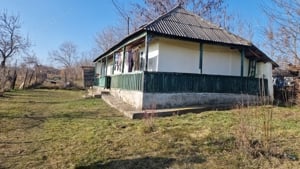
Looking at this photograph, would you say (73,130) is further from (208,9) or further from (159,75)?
(208,9)

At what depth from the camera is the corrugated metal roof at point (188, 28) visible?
34.8 feet

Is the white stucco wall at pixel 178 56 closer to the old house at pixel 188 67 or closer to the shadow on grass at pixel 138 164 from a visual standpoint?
the old house at pixel 188 67

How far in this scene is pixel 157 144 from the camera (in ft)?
17.9

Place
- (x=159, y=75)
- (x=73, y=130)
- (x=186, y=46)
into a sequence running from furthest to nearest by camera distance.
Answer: (x=186, y=46)
(x=159, y=75)
(x=73, y=130)

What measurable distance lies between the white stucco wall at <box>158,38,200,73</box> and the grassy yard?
4409mm

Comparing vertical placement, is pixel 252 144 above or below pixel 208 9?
below

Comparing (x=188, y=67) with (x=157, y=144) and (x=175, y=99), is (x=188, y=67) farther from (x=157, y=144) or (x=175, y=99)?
(x=157, y=144)

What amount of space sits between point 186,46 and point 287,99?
20.0ft

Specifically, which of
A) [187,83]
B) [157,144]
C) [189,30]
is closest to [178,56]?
[189,30]

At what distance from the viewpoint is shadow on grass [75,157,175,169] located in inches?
172

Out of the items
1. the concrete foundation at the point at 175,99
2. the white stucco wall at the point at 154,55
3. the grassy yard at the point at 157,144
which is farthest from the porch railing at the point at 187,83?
the grassy yard at the point at 157,144

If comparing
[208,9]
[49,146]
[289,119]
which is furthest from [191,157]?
[208,9]

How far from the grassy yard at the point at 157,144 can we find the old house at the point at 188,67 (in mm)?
2626

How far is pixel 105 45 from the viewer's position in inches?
1709
